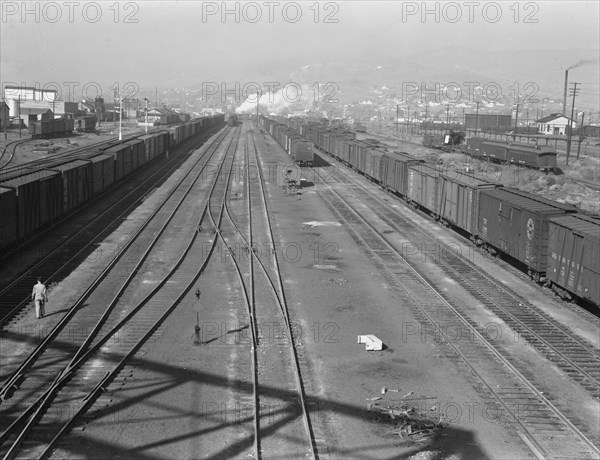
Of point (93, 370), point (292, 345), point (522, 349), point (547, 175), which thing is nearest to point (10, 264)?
point (93, 370)

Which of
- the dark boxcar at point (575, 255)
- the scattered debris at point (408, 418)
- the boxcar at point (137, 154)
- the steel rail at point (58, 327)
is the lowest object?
the scattered debris at point (408, 418)

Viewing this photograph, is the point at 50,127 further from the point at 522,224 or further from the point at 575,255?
the point at 575,255

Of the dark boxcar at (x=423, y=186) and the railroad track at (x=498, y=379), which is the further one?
the dark boxcar at (x=423, y=186)

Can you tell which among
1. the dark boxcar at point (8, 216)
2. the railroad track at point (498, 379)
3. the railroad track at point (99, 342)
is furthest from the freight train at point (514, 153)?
the dark boxcar at point (8, 216)

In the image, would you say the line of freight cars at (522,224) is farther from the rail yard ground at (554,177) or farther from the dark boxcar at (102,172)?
the dark boxcar at (102,172)

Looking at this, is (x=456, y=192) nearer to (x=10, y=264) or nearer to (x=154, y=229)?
(x=154, y=229)
